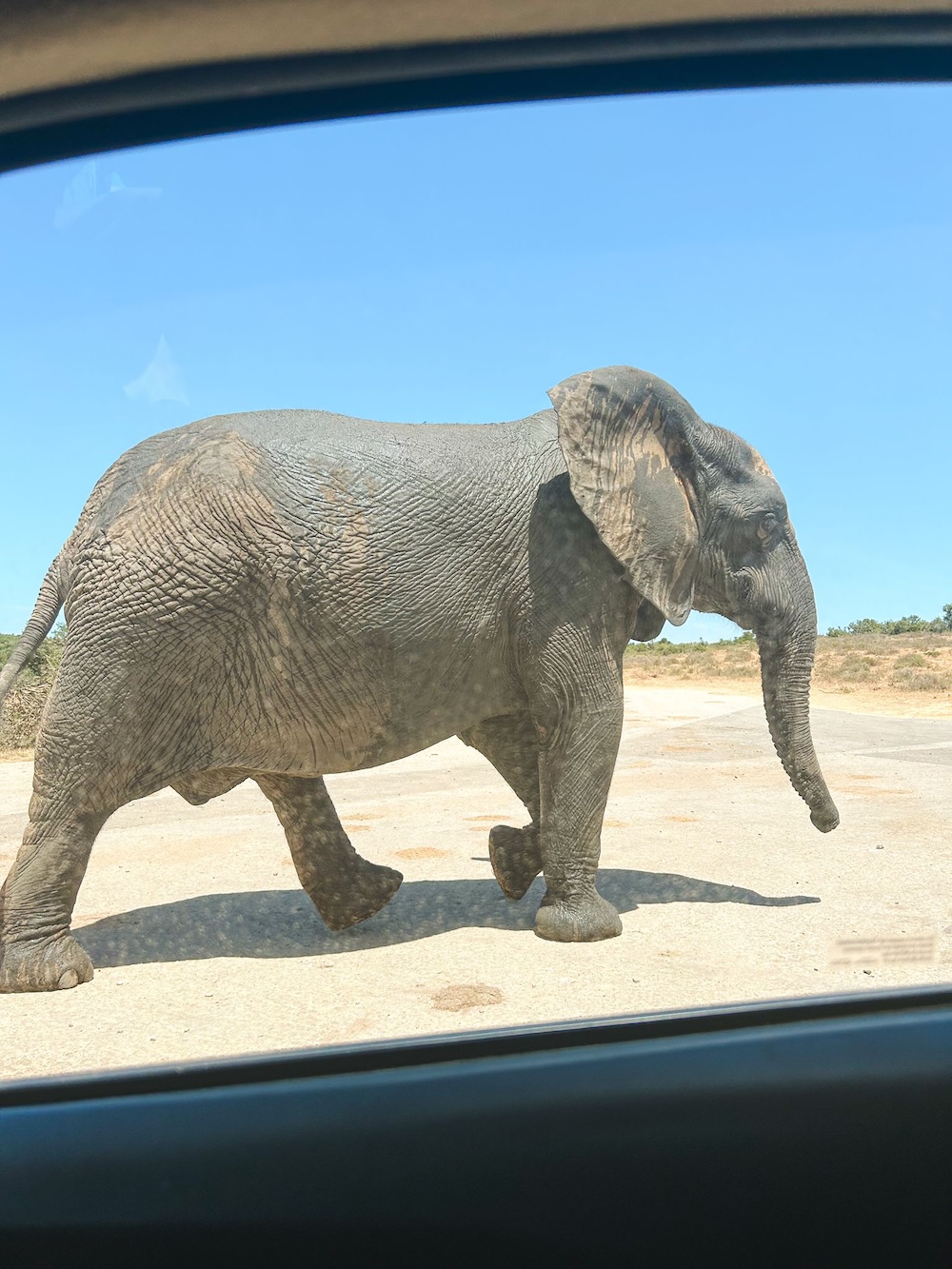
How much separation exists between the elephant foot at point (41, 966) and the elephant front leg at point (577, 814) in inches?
63.0

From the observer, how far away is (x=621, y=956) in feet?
12.2

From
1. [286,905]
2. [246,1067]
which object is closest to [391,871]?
[286,905]

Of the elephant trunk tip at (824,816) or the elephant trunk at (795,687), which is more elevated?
the elephant trunk at (795,687)

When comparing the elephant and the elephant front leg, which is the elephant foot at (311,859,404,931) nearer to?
the elephant

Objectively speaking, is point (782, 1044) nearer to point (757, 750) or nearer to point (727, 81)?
point (727, 81)

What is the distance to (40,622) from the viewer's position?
376 cm

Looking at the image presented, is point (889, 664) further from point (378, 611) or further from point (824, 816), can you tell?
point (378, 611)

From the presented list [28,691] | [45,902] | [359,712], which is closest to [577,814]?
[359,712]

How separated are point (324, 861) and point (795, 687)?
2.01 metres

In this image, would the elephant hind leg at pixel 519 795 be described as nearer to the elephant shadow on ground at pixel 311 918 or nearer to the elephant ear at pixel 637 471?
the elephant shadow on ground at pixel 311 918

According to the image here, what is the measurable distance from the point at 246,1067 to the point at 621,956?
7.57 feet

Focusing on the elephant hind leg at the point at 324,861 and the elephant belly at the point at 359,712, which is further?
the elephant hind leg at the point at 324,861

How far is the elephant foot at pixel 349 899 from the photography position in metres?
4.17

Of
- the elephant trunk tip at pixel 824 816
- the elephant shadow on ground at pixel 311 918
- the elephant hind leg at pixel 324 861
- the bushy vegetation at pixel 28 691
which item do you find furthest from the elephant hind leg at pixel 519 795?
the bushy vegetation at pixel 28 691
